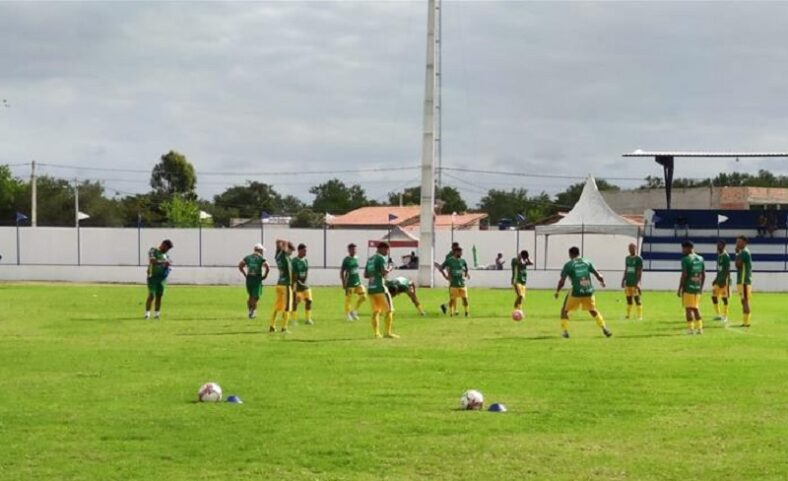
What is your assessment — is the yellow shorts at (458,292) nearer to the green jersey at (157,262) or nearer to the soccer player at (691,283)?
the soccer player at (691,283)

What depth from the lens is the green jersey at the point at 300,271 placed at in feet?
85.9

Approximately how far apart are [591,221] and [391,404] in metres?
45.4

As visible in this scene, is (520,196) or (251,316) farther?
(520,196)

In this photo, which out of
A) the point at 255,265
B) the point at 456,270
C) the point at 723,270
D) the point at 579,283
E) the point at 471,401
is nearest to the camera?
the point at 471,401

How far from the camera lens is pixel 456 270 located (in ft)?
100

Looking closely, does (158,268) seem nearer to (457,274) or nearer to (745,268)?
(457,274)

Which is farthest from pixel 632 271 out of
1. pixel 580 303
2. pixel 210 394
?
pixel 210 394

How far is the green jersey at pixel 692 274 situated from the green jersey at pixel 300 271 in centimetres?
893

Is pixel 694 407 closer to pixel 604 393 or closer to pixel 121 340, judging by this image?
pixel 604 393

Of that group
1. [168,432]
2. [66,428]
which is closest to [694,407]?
[168,432]

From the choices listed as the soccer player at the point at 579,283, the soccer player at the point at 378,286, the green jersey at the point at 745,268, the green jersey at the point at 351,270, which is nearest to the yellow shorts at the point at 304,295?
the green jersey at the point at 351,270

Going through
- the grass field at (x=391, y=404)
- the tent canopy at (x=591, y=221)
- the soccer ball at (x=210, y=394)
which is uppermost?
the tent canopy at (x=591, y=221)

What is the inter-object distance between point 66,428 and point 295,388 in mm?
3830

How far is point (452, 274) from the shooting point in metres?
30.6
